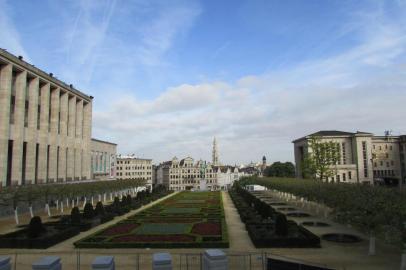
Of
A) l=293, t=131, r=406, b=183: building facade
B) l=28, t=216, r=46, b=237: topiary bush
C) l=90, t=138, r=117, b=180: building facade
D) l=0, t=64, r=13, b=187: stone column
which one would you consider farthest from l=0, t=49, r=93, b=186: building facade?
l=293, t=131, r=406, b=183: building facade

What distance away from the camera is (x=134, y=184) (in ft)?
309

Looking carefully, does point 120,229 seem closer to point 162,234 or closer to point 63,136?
point 162,234

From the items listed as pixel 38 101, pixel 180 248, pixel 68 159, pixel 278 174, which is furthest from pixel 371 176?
pixel 180 248

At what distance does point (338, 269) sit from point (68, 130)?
6979 cm

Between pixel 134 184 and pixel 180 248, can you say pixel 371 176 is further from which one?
pixel 180 248

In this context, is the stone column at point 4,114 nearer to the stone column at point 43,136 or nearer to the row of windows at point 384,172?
the stone column at point 43,136

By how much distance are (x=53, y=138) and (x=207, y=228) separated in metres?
45.7

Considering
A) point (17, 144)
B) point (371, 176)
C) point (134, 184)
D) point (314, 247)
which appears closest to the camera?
point (314, 247)

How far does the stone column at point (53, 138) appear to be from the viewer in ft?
224

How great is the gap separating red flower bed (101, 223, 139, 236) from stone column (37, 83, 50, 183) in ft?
108

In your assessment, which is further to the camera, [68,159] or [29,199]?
[68,159]

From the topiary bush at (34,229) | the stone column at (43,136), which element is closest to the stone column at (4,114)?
the stone column at (43,136)

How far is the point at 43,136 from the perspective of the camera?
64750mm

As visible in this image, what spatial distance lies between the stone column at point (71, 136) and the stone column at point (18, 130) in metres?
20.4
